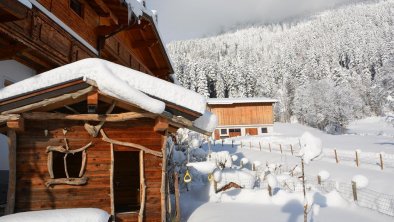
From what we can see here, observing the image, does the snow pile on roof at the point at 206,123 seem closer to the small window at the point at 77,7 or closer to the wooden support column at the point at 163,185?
the wooden support column at the point at 163,185

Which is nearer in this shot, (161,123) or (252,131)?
(161,123)

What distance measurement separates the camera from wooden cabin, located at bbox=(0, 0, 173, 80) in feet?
23.5

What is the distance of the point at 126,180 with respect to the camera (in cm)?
1253

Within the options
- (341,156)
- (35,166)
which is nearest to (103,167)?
(35,166)

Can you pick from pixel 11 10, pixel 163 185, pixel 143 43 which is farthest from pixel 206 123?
pixel 143 43

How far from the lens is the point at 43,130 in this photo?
7242 mm

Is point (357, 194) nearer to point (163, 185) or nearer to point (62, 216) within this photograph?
point (163, 185)

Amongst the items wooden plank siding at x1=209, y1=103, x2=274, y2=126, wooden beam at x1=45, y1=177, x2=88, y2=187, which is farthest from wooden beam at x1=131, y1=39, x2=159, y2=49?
wooden plank siding at x1=209, y1=103, x2=274, y2=126

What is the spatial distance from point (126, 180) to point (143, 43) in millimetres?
6551

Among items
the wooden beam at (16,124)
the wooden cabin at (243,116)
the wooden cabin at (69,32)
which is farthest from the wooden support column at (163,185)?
the wooden cabin at (243,116)

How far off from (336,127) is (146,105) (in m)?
58.5

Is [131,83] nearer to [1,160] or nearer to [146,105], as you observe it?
[146,105]

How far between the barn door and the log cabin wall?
14.9ft

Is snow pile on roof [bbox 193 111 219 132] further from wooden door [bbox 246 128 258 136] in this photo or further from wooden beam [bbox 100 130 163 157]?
wooden door [bbox 246 128 258 136]
